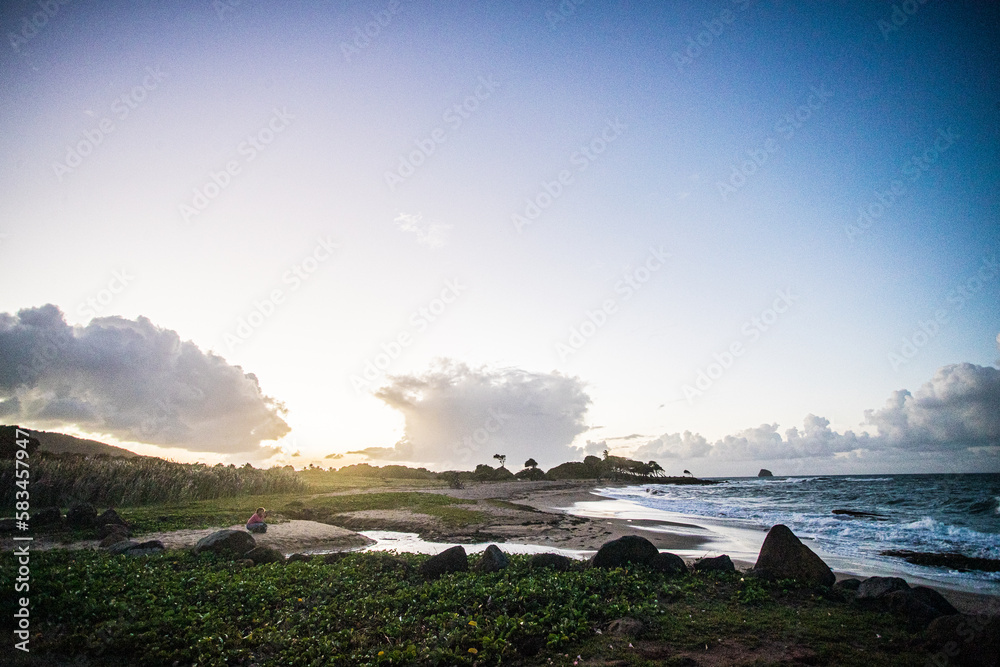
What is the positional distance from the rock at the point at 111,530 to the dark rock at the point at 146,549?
2773 millimetres

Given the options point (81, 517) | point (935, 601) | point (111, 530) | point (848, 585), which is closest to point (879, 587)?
point (935, 601)

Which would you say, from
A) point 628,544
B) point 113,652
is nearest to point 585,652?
point 628,544

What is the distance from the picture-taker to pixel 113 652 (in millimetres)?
8391

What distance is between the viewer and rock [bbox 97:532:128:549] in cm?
1734

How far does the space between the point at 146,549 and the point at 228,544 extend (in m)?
3.15

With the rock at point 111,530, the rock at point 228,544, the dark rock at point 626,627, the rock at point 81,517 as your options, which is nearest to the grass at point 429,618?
the dark rock at point 626,627

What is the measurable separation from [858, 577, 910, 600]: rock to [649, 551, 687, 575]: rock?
15.1ft

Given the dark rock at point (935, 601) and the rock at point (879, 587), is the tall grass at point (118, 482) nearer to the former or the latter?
the rock at point (879, 587)

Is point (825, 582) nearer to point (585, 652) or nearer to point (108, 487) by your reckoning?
point (585, 652)

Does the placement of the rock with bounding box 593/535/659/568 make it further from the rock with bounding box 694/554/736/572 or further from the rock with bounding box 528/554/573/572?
the rock with bounding box 694/554/736/572

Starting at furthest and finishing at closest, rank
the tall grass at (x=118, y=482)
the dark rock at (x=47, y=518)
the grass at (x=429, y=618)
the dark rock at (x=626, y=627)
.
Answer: the tall grass at (x=118, y=482)
the dark rock at (x=47, y=518)
the dark rock at (x=626, y=627)
the grass at (x=429, y=618)

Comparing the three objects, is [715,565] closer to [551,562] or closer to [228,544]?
[551,562]

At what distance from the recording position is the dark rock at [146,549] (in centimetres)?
1605

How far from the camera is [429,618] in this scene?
993 centimetres
